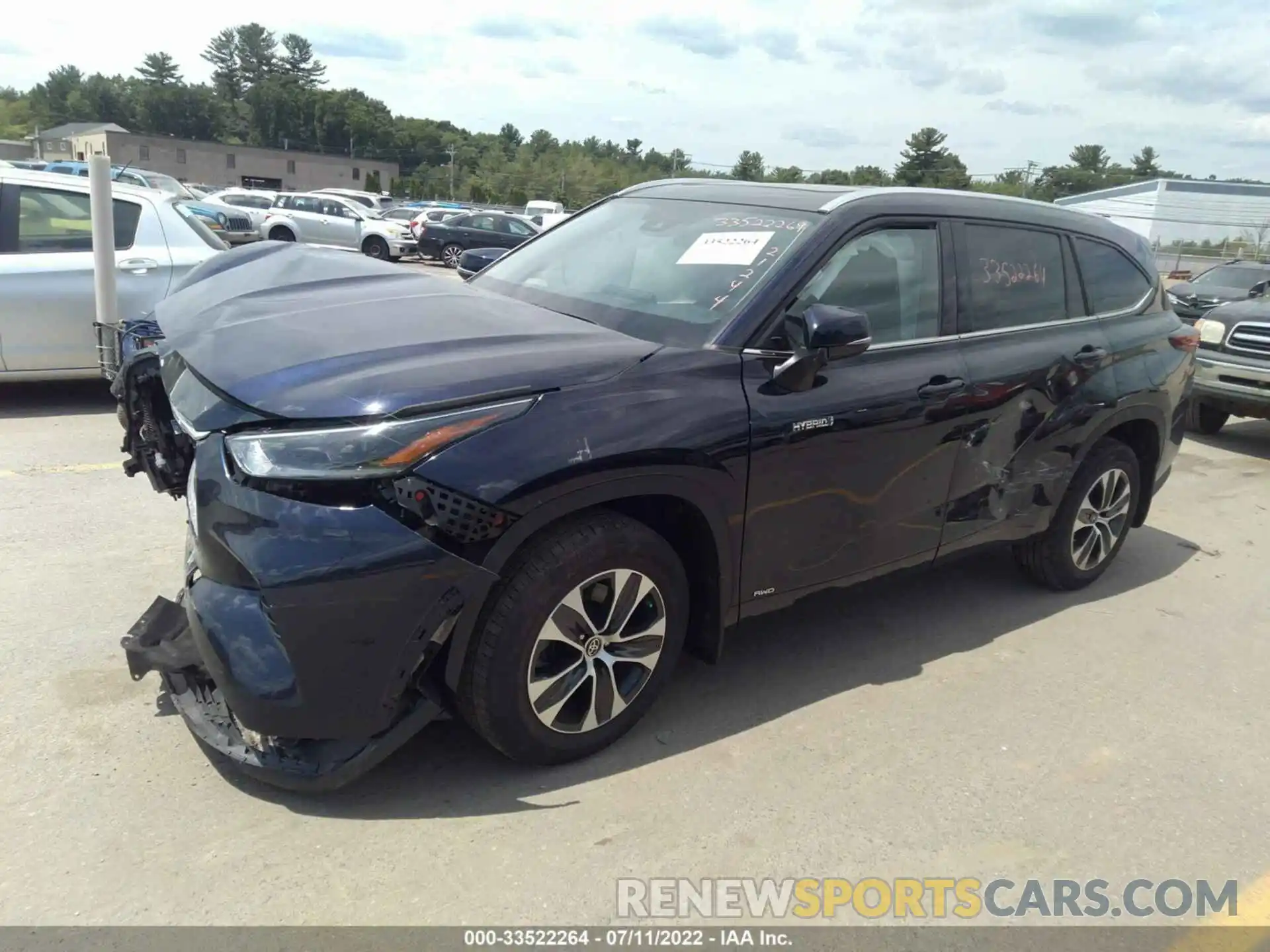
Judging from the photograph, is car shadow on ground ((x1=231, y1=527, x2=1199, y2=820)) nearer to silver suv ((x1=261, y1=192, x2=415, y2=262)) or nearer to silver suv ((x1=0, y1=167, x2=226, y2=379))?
silver suv ((x1=0, y1=167, x2=226, y2=379))

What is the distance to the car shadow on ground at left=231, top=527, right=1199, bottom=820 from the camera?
2.85 m

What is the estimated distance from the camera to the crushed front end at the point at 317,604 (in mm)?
2426

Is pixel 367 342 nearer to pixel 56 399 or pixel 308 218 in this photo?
pixel 56 399

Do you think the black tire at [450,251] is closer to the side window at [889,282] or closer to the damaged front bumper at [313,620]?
the side window at [889,282]

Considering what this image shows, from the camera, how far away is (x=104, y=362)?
4.76m

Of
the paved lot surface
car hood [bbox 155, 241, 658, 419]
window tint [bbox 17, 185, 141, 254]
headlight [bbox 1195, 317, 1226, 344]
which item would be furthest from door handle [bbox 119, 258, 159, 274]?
headlight [bbox 1195, 317, 1226, 344]

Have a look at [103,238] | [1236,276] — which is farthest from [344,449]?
[1236,276]

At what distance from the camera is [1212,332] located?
8672 mm

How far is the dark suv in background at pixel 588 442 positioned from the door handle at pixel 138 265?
2915 millimetres

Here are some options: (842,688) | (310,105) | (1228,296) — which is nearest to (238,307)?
(842,688)

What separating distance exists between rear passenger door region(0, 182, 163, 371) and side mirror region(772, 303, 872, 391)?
17.0 ft

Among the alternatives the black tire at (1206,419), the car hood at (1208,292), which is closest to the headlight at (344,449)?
the black tire at (1206,419)
